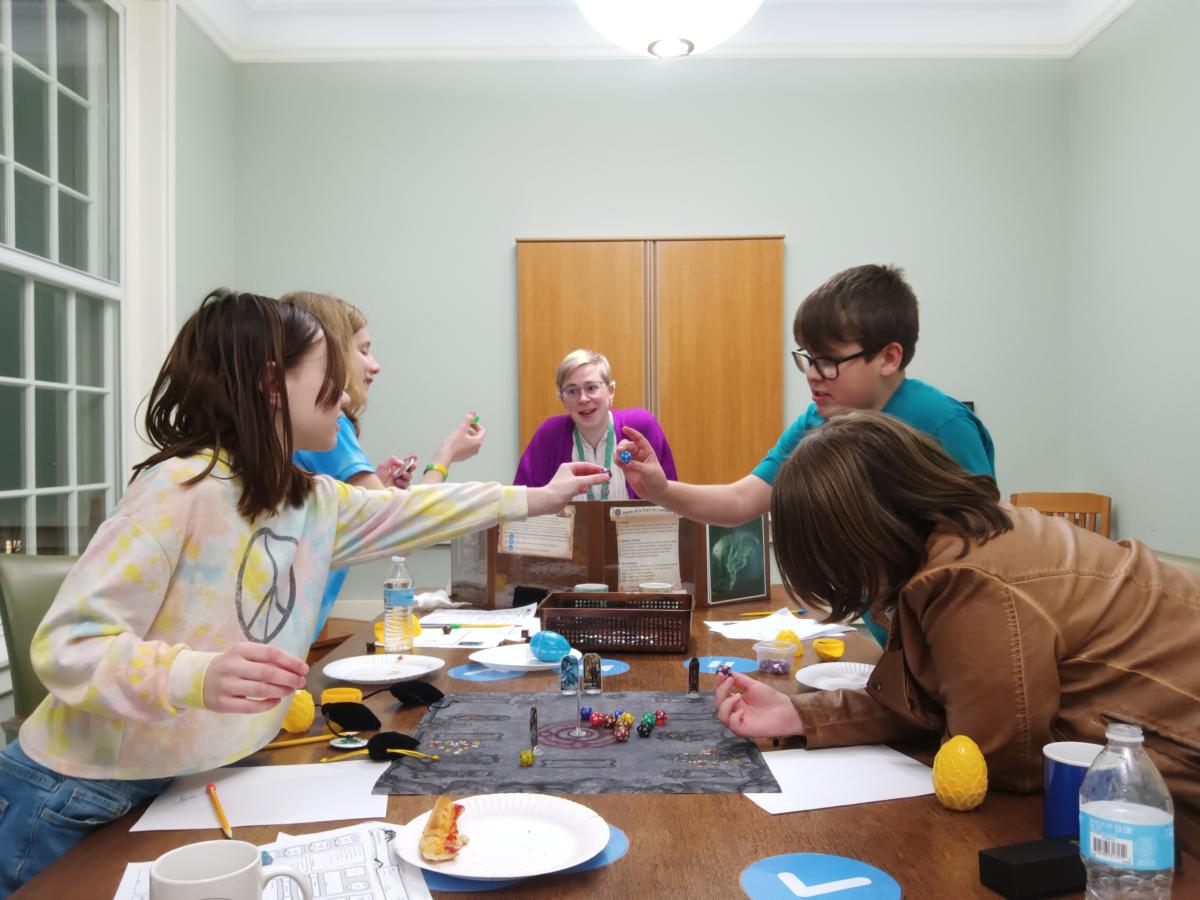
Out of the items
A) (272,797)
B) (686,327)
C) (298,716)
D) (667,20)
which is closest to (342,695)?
(298,716)

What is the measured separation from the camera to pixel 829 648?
1934 mm

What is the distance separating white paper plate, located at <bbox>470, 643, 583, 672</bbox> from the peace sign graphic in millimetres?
533

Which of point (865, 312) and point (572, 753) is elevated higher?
point (865, 312)

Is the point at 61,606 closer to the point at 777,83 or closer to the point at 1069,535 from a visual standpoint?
the point at 1069,535

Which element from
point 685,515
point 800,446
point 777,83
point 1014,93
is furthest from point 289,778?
point 1014,93

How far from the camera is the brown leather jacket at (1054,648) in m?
1.13

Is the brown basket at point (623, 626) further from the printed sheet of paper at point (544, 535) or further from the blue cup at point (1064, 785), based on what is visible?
the blue cup at point (1064, 785)

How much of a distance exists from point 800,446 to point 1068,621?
40cm

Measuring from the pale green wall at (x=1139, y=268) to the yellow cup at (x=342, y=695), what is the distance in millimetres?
3697

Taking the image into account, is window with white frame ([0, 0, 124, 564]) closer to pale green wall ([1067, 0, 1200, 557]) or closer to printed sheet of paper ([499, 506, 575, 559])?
printed sheet of paper ([499, 506, 575, 559])

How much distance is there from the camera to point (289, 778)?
125 cm

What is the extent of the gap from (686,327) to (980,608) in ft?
12.3

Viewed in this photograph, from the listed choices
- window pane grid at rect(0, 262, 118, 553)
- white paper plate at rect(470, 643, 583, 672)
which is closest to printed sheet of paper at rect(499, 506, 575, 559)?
white paper plate at rect(470, 643, 583, 672)

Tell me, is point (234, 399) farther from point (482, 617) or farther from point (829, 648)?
point (829, 648)
